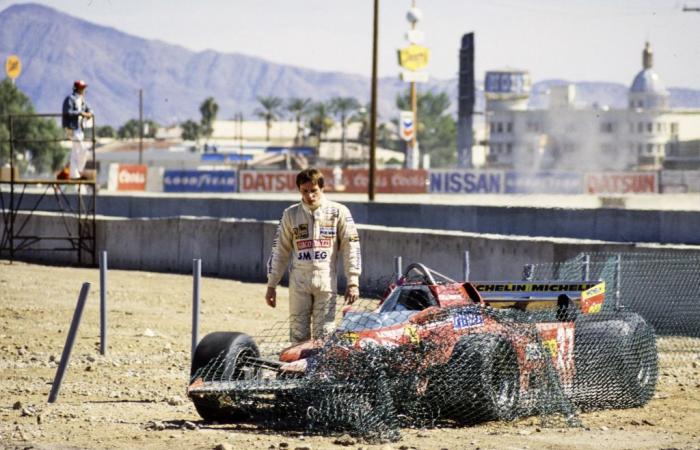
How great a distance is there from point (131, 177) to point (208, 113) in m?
113

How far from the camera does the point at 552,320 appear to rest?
11.6 metres

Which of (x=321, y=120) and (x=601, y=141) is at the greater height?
(x=321, y=120)

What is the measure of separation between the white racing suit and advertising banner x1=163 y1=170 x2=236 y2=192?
64.2 metres

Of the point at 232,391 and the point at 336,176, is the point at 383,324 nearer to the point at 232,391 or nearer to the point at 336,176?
the point at 232,391

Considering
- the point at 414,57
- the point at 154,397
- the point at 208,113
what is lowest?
the point at 154,397

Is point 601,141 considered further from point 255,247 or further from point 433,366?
point 433,366

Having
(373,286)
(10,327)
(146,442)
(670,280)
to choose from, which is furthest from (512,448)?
(373,286)

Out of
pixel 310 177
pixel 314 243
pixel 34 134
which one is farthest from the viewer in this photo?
pixel 34 134

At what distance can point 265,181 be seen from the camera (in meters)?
73.3

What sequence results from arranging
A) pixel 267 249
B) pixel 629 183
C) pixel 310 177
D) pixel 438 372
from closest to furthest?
pixel 438 372, pixel 310 177, pixel 267 249, pixel 629 183

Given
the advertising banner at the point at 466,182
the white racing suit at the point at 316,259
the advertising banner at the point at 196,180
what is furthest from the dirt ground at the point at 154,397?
the advertising banner at the point at 466,182

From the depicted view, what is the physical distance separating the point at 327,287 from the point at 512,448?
2567mm

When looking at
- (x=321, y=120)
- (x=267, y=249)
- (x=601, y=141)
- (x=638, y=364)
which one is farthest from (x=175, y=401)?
(x=321, y=120)

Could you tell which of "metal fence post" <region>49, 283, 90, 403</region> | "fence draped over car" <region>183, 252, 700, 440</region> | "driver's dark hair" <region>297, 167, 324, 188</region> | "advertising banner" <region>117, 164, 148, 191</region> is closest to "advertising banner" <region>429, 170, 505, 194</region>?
"advertising banner" <region>117, 164, 148, 191</region>
